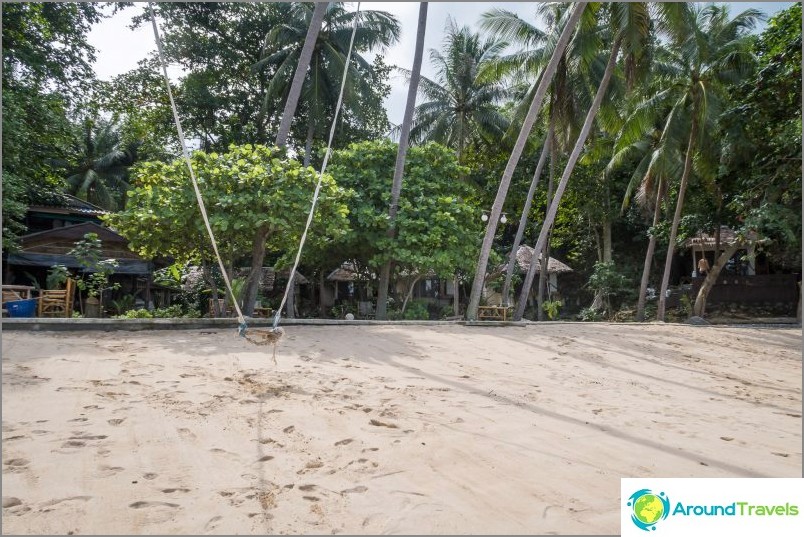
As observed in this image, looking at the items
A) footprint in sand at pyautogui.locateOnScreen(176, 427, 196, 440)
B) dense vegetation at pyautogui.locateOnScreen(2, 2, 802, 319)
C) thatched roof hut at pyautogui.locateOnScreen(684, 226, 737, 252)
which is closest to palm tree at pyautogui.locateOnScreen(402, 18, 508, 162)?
dense vegetation at pyautogui.locateOnScreen(2, 2, 802, 319)

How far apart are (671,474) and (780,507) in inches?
18.0

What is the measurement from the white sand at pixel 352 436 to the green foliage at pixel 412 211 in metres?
4.87

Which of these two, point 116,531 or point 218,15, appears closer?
point 116,531

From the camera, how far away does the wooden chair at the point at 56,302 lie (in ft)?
28.3

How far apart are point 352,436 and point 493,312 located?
9762 mm

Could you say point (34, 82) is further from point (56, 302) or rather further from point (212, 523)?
point (212, 523)

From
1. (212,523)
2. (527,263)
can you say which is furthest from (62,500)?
(527,263)

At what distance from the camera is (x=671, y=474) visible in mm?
2508

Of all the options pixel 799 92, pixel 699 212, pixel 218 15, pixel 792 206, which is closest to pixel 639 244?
pixel 699 212

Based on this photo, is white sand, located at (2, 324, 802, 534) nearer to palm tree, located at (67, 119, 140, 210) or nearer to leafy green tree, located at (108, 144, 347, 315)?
leafy green tree, located at (108, 144, 347, 315)

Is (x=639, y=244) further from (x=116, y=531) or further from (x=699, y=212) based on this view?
(x=116, y=531)

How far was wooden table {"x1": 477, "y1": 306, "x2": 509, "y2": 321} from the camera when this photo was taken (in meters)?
11.9

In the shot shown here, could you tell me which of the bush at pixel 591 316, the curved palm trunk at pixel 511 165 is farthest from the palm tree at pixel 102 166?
the bush at pixel 591 316

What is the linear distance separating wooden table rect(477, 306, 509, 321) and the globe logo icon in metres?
9.76
